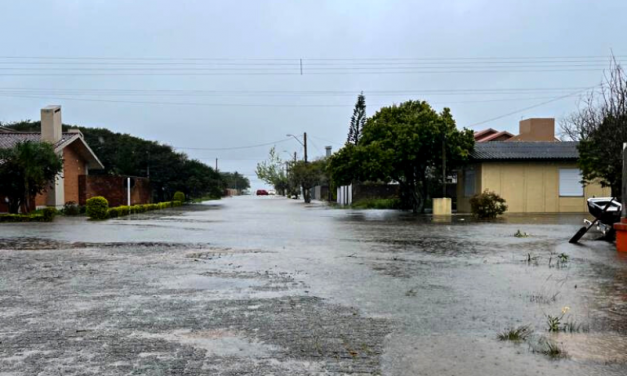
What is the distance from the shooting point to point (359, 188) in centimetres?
4525

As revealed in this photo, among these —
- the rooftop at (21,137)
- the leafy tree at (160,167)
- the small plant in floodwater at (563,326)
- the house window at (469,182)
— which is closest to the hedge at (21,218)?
the rooftop at (21,137)

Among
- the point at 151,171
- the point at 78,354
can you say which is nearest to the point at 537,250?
the point at 78,354

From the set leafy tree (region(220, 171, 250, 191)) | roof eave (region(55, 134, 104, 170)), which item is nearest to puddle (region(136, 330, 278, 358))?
roof eave (region(55, 134, 104, 170))

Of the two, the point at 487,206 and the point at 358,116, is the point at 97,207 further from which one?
the point at 358,116

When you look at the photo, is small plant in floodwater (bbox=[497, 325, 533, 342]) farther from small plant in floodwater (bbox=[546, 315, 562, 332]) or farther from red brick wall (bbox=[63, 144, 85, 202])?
red brick wall (bbox=[63, 144, 85, 202])

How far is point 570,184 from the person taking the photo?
3053 centimetres

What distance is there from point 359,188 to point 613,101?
25.5m

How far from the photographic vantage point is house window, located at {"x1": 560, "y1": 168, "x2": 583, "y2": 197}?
30.5m

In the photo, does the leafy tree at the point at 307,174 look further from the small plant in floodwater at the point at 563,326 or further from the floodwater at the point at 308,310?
the small plant in floodwater at the point at 563,326

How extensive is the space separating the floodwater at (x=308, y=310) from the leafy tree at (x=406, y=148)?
16.3 meters

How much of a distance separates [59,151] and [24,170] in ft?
22.3

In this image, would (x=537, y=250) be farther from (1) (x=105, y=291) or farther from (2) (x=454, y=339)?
(1) (x=105, y=291)

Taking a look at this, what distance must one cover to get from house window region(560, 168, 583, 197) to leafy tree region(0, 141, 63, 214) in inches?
1113

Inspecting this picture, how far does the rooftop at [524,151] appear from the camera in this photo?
29984mm
